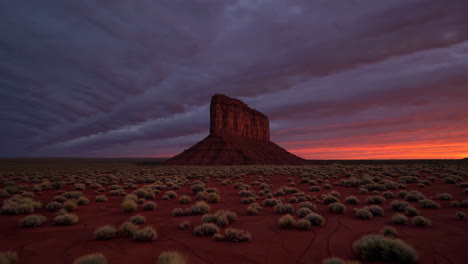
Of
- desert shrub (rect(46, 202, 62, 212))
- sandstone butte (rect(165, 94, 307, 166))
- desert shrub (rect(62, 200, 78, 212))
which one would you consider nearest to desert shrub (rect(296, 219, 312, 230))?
desert shrub (rect(62, 200, 78, 212))

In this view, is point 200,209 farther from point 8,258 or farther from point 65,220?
point 8,258

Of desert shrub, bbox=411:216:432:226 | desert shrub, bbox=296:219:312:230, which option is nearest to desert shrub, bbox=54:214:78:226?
desert shrub, bbox=296:219:312:230

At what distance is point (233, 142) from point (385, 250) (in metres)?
81.3

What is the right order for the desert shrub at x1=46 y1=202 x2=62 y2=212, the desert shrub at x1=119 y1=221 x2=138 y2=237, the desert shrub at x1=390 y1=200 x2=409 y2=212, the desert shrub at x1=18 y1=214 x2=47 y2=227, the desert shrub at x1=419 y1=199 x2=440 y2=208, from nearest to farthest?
the desert shrub at x1=119 y1=221 x2=138 y2=237 < the desert shrub at x1=18 y1=214 x2=47 y2=227 < the desert shrub at x1=390 y1=200 x2=409 y2=212 < the desert shrub at x1=419 y1=199 x2=440 y2=208 < the desert shrub at x1=46 y1=202 x2=62 y2=212

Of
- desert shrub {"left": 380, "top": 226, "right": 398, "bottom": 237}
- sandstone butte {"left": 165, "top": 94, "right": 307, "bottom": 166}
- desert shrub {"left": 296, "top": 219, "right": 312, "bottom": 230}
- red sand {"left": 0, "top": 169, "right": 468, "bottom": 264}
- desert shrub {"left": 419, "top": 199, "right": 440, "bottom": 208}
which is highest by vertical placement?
sandstone butte {"left": 165, "top": 94, "right": 307, "bottom": 166}

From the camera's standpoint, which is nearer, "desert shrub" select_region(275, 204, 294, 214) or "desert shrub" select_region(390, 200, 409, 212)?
"desert shrub" select_region(390, 200, 409, 212)

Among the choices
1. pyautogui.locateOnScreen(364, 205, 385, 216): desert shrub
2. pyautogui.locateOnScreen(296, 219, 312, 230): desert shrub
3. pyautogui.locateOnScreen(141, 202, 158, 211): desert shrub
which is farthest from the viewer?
pyautogui.locateOnScreen(141, 202, 158, 211): desert shrub

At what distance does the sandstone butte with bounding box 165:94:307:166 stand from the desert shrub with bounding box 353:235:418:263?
2543 inches

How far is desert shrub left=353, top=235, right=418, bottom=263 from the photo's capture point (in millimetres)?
4911

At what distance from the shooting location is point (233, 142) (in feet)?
283

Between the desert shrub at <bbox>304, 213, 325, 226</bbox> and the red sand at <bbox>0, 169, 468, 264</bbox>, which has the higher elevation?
the desert shrub at <bbox>304, 213, 325, 226</bbox>

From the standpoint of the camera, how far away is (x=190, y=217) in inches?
377

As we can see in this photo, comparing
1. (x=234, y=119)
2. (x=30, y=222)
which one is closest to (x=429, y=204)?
(x=30, y=222)

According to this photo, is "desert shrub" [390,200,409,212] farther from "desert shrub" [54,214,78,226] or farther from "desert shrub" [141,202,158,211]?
"desert shrub" [54,214,78,226]
